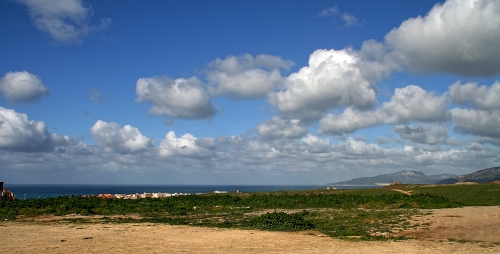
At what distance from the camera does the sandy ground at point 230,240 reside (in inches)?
622

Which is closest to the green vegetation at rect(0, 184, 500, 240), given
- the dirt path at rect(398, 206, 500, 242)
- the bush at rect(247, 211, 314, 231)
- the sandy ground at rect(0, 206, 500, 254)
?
the bush at rect(247, 211, 314, 231)

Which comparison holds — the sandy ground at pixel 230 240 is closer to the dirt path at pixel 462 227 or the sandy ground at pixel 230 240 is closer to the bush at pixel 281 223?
the dirt path at pixel 462 227

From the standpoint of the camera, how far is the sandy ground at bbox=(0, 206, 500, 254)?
622 inches

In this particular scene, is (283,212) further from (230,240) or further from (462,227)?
(462,227)

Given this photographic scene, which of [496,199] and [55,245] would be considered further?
[496,199]

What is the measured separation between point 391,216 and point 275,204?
15789mm

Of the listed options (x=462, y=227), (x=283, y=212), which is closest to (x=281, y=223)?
A: (x=283, y=212)

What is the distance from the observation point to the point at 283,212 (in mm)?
27641

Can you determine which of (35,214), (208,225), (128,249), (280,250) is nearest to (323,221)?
(208,225)

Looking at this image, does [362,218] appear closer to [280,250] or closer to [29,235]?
[280,250]

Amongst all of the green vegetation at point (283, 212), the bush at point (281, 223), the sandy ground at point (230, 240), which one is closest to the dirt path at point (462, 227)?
the sandy ground at point (230, 240)

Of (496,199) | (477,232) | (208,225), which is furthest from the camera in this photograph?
(496,199)

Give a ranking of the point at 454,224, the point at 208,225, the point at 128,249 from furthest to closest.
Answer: the point at 208,225, the point at 454,224, the point at 128,249

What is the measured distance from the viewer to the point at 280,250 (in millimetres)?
16016
